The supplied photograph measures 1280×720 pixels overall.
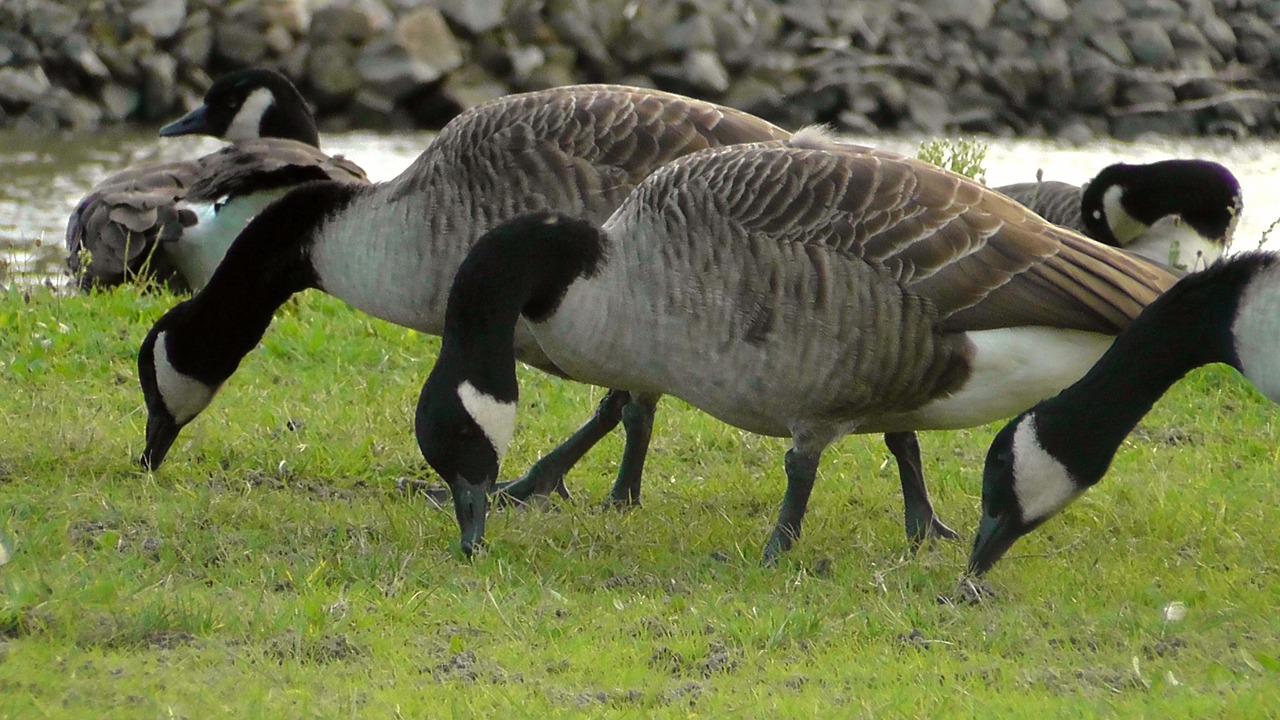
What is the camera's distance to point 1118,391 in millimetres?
5621

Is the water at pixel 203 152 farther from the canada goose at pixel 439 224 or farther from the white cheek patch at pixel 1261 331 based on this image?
the white cheek patch at pixel 1261 331

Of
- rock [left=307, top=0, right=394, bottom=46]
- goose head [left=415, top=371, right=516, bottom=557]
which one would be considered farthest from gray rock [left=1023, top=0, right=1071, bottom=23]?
goose head [left=415, top=371, right=516, bottom=557]

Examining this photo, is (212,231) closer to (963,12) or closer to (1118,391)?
(1118,391)

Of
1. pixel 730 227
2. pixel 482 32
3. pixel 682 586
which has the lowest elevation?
pixel 482 32

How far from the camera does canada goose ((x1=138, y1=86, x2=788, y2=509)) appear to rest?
268 inches

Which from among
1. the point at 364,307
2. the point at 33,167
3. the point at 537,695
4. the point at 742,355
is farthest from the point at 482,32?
the point at 537,695

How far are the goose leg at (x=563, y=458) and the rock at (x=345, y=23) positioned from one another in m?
14.2

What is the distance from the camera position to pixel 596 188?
677 centimetres

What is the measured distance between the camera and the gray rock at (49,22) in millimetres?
19453

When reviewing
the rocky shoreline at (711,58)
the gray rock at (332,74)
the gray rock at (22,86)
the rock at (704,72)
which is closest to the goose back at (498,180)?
the rocky shoreline at (711,58)

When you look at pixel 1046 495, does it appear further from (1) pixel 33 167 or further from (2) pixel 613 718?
(1) pixel 33 167

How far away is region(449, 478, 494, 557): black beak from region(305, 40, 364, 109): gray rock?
49.2 feet

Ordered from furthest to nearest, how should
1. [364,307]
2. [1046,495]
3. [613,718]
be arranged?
[364,307] < [1046,495] < [613,718]

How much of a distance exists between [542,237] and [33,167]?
12.0m
